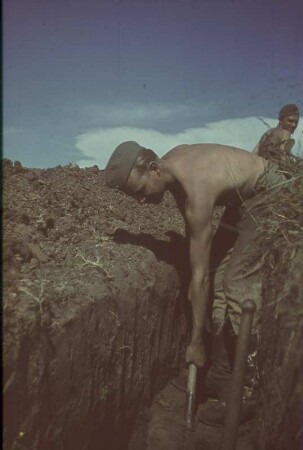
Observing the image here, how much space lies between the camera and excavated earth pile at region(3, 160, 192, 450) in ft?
6.93

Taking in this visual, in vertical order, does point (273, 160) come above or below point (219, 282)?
above

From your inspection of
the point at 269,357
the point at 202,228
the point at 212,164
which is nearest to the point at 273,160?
the point at 212,164

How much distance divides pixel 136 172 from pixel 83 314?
117 cm

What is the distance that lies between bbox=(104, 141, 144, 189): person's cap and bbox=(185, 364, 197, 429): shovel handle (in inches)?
58.8

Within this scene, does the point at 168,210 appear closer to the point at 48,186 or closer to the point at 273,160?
the point at 48,186

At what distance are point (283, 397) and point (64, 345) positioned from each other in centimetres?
119

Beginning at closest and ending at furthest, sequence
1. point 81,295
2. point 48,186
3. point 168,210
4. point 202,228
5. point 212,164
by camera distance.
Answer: point 81,295 → point 202,228 → point 212,164 → point 48,186 → point 168,210

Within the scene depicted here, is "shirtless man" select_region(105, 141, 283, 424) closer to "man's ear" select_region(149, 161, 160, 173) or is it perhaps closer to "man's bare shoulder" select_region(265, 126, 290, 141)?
"man's ear" select_region(149, 161, 160, 173)

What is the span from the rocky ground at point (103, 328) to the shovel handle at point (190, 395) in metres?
0.11

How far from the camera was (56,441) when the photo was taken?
229 centimetres

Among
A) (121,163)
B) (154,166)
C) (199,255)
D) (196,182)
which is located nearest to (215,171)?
(196,182)

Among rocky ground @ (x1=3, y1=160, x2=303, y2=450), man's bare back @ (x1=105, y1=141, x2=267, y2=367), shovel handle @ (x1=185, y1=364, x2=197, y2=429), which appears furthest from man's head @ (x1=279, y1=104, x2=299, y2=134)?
shovel handle @ (x1=185, y1=364, x2=197, y2=429)

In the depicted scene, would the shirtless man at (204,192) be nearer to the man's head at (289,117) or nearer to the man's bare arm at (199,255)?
the man's bare arm at (199,255)

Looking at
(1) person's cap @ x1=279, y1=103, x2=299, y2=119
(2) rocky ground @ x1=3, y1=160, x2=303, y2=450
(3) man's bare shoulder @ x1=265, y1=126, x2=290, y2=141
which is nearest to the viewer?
(2) rocky ground @ x1=3, y1=160, x2=303, y2=450
